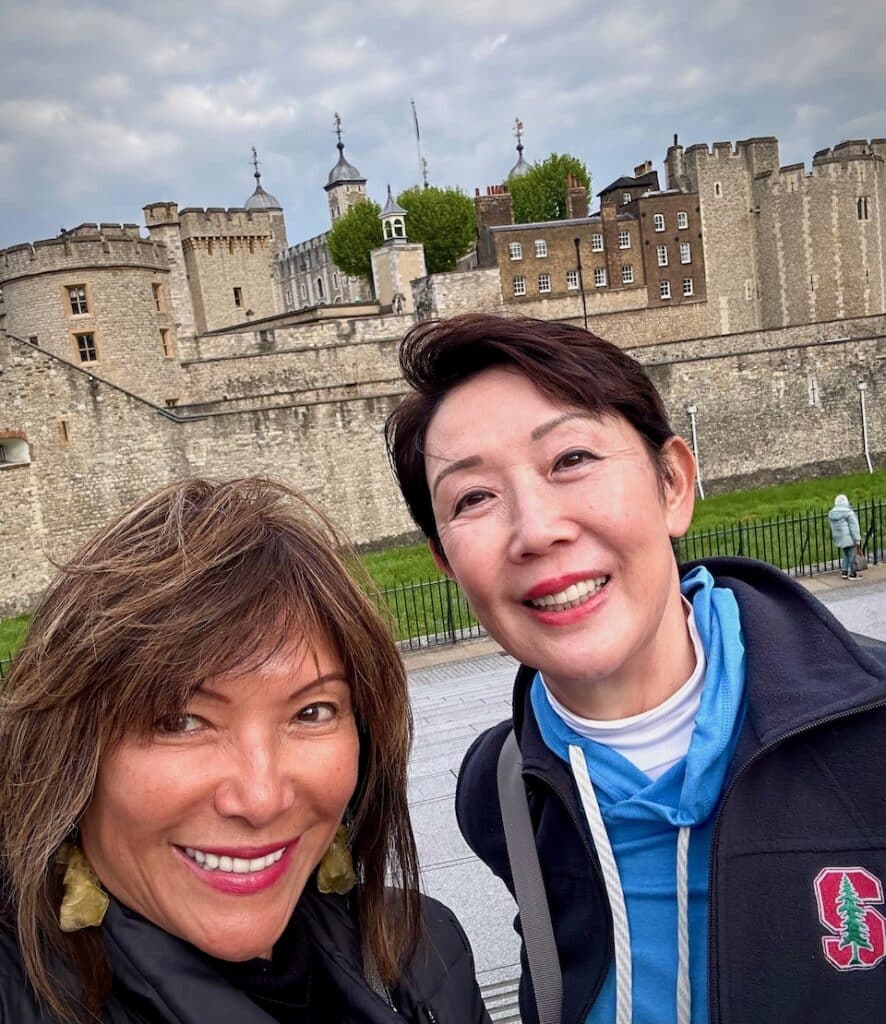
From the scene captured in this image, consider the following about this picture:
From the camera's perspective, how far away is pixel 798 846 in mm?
1444

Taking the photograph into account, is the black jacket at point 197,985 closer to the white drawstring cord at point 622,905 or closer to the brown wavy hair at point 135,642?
the brown wavy hair at point 135,642

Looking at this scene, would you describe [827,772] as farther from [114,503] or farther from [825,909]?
[114,503]

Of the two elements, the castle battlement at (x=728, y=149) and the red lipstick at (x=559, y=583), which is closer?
the red lipstick at (x=559, y=583)

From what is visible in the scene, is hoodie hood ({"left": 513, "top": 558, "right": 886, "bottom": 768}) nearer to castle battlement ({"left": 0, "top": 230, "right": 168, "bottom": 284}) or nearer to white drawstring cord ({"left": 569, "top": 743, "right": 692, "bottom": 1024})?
white drawstring cord ({"left": 569, "top": 743, "right": 692, "bottom": 1024})

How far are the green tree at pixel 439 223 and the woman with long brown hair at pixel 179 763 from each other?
1829 inches

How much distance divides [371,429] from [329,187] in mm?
46610

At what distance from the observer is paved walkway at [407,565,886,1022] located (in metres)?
3.53

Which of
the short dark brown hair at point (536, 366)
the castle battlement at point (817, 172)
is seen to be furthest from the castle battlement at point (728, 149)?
the short dark brown hair at point (536, 366)

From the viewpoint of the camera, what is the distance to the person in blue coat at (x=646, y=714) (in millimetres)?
1436

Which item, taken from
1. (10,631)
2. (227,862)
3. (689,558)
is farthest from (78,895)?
(10,631)

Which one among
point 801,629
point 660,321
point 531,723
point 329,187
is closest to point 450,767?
point 531,723

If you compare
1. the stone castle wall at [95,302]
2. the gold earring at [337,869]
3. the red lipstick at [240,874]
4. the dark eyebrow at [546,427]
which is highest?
the stone castle wall at [95,302]

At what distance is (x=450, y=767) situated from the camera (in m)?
5.34

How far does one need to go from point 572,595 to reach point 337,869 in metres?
0.67
